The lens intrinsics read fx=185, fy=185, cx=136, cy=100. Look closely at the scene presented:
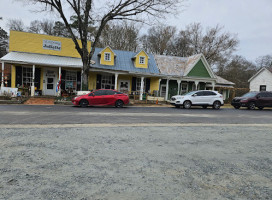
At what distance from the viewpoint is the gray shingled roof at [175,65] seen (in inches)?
961

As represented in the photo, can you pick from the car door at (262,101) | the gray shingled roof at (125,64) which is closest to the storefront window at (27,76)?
the gray shingled roof at (125,64)

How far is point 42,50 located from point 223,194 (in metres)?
21.9

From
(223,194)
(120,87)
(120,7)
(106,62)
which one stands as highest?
(120,7)

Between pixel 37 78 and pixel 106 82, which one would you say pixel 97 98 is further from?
pixel 37 78

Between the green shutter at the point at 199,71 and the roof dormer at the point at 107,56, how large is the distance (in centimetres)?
1032

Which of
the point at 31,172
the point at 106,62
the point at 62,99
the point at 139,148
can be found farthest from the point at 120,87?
the point at 31,172

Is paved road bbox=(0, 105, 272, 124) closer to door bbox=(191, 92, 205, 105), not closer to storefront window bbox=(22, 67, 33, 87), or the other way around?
door bbox=(191, 92, 205, 105)

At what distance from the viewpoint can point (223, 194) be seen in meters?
2.76

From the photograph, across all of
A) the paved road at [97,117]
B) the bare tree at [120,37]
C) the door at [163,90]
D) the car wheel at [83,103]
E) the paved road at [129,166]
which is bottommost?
the paved road at [129,166]

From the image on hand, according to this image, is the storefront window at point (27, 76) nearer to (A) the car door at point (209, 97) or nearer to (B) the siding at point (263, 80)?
(A) the car door at point (209, 97)

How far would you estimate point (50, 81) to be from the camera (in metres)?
20.6

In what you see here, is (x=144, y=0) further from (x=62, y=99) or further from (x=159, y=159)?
(x=159, y=159)

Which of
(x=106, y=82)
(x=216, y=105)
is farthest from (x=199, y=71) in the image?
(x=106, y=82)

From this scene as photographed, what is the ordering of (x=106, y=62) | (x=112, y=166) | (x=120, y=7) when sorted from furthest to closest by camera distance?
(x=106, y=62)
(x=120, y=7)
(x=112, y=166)
